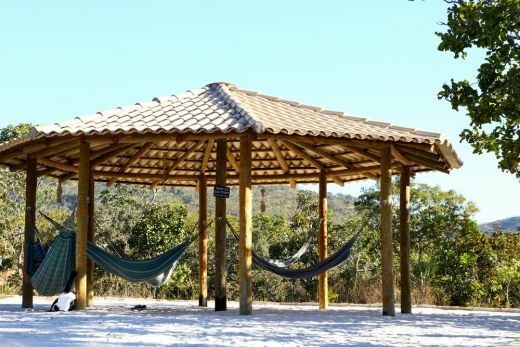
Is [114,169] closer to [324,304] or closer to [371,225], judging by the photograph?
[324,304]

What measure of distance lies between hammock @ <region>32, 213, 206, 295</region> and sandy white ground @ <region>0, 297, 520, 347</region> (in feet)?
1.46

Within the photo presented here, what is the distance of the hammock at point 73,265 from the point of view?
9195mm

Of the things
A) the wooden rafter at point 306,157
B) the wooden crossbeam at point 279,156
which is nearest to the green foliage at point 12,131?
the wooden crossbeam at point 279,156

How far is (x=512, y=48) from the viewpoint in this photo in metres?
8.51

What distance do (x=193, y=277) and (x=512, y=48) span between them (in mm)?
11424

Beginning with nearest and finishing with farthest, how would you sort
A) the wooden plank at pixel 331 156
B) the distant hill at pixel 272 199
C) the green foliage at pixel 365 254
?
1. the wooden plank at pixel 331 156
2. the green foliage at pixel 365 254
3. the distant hill at pixel 272 199

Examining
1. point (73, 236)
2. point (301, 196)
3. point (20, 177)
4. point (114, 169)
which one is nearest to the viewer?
point (73, 236)

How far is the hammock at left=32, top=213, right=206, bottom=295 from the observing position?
9195mm

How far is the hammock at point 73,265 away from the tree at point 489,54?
4086 millimetres

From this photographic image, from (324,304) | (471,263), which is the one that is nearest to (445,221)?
(471,263)

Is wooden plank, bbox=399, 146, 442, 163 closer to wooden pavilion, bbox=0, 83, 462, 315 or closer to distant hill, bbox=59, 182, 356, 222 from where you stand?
wooden pavilion, bbox=0, 83, 462, 315

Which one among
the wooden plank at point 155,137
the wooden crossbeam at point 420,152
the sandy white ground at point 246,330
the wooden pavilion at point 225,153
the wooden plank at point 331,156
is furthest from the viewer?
the wooden plank at point 331,156

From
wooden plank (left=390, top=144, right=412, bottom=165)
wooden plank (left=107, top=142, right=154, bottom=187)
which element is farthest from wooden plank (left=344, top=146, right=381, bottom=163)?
wooden plank (left=107, top=142, right=154, bottom=187)

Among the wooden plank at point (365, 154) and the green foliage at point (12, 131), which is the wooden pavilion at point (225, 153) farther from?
the green foliage at point (12, 131)
